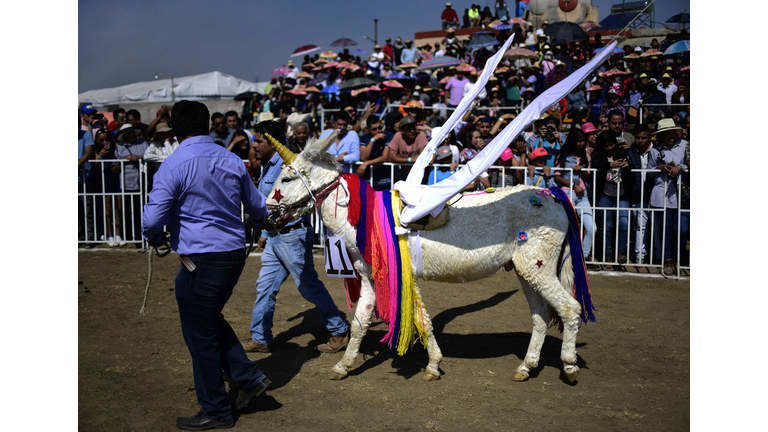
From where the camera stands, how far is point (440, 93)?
1534 cm

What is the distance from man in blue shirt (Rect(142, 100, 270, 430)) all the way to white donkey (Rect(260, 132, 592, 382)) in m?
0.74

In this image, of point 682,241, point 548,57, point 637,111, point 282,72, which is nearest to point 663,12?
point 682,241

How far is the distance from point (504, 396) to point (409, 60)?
17.2 m

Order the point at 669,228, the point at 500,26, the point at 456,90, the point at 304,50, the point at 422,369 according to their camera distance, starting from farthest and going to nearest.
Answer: the point at 304,50 → the point at 500,26 → the point at 456,90 → the point at 669,228 → the point at 422,369

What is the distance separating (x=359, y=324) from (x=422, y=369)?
30.4 inches

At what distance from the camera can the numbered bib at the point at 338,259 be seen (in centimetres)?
462

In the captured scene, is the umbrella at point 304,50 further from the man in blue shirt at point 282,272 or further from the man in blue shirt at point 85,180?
the man in blue shirt at point 282,272

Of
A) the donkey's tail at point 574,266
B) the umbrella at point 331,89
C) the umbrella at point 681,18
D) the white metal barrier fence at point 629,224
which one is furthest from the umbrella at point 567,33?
the donkey's tail at point 574,266

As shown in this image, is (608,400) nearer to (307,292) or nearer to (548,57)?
(307,292)

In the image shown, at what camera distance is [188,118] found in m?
3.63

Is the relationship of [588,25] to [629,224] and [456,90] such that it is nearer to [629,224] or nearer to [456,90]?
[456,90]

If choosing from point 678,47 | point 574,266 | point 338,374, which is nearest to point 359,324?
point 338,374

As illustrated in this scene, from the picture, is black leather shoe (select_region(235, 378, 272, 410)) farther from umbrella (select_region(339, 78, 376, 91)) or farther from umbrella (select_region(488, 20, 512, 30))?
umbrella (select_region(488, 20, 512, 30))

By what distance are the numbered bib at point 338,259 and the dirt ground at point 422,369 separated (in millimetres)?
888
